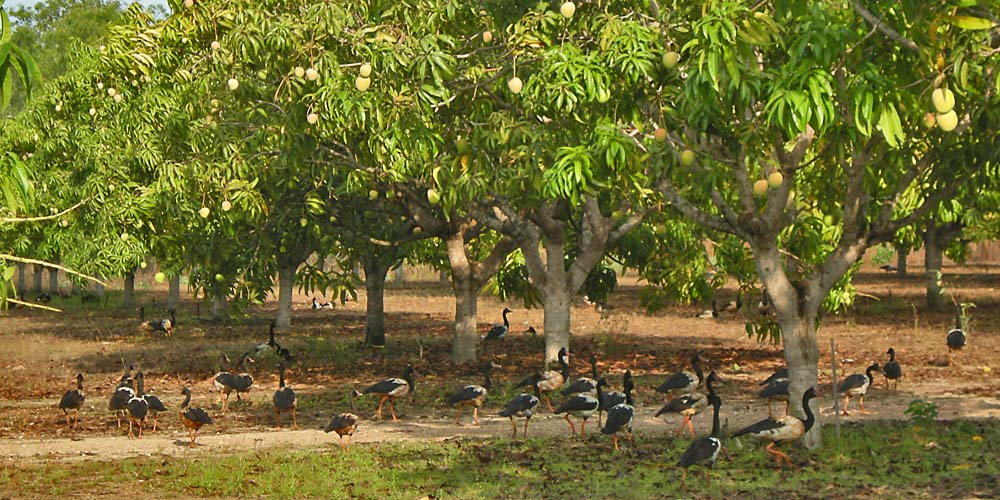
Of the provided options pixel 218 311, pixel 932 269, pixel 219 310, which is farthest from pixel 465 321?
pixel 218 311

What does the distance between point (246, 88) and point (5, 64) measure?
40.9ft

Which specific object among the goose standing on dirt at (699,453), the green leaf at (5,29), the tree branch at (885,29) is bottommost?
the goose standing on dirt at (699,453)

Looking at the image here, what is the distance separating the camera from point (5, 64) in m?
5.38

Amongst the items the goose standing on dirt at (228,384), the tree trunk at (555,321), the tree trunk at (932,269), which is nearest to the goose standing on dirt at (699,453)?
the goose standing on dirt at (228,384)

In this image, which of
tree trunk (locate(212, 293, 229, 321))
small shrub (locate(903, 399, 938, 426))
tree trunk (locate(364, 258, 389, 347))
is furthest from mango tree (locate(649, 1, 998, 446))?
tree trunk (locate(212, 293, 229, 321))

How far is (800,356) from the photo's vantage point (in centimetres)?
1347

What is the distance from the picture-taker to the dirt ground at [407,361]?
17.3 m

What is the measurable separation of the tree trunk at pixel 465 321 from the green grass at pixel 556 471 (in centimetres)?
1023

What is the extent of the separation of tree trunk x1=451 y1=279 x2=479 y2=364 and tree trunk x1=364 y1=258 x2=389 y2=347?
15.8 feet

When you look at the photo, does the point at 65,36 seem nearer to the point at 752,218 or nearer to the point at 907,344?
the point at 907,344

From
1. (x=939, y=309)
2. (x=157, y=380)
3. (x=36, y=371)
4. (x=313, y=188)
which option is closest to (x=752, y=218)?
(x=313, y=188)

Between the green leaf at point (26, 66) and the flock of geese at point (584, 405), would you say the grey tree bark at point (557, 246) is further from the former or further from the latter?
the green leaf at point (26, 66)

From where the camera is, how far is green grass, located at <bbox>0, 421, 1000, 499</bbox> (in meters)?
12.1

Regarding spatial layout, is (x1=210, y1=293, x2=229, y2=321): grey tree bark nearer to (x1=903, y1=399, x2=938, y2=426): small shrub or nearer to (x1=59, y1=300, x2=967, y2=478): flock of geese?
(x1=59, y1=300, x2=967, y2=478): flock of geese
